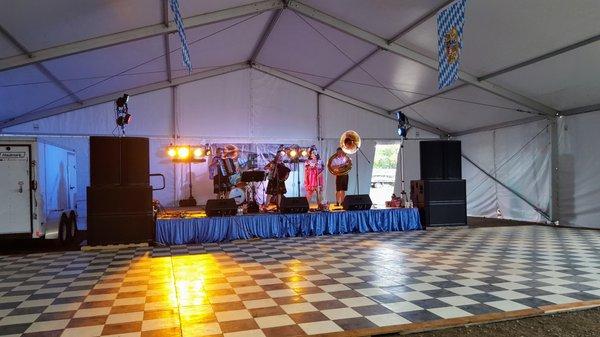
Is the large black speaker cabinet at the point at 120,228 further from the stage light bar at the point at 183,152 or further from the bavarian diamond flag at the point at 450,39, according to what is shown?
the bavarian diamond flag at the point at 450,39

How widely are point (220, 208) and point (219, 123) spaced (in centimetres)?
547

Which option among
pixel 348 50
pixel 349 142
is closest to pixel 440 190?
pixel 349 142

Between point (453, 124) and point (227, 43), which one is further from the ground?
point (227, 43)

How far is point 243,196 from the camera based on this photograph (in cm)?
1125

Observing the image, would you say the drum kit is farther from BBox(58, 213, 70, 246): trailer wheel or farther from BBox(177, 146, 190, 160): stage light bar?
BBox(58, 213, 70, 246): trailer wheel

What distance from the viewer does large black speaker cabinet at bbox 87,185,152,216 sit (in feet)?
24.3

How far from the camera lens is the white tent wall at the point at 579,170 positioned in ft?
31.3

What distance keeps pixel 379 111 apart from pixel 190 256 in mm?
9575

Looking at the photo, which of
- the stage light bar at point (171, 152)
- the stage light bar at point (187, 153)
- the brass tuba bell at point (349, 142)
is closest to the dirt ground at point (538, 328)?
the brass tuba bell at point (349, 142)

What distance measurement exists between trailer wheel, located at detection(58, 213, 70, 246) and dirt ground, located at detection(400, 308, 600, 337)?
7.42m

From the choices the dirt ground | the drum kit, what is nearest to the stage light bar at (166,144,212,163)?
the drum kit

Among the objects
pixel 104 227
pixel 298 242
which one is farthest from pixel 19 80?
pixel 298 242

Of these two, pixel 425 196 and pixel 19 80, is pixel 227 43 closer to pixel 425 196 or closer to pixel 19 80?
pixel 19 80

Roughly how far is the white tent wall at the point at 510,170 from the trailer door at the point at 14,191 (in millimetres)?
11470
